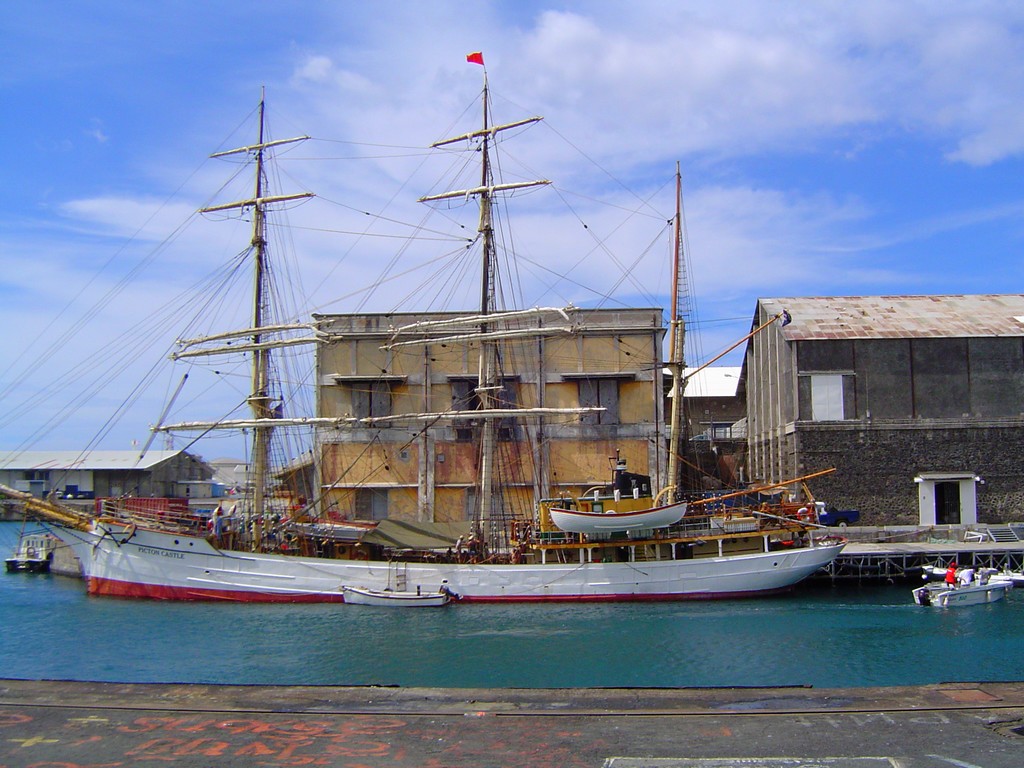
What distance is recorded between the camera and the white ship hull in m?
34.5

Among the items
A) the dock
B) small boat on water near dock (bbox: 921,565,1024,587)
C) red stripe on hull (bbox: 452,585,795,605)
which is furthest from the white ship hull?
small boat on water near dock (bbox: 921,565,1024,587)

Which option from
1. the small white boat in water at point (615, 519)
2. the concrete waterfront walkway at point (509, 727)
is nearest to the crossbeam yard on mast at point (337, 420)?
the small white boat in water at point (615, 519)

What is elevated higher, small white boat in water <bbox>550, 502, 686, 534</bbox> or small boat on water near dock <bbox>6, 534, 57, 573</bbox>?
small white boat in water <bbox>550, 502, 686, 534</bbox>

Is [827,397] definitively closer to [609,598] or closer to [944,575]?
[944,575]

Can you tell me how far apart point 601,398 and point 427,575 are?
48.2 feet

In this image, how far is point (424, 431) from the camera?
44.3 metres

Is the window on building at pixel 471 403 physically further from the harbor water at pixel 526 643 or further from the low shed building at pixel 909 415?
the low shed building at pixel 909 415

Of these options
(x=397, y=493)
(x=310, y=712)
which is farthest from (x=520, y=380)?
(x=310, y=712)

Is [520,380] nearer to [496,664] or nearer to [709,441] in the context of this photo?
[709,441]

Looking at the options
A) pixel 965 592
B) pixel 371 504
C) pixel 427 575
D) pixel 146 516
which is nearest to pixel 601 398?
pixel 371 504

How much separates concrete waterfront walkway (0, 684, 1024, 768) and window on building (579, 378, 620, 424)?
2904 centimetres

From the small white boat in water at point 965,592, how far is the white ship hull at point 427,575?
364 cm

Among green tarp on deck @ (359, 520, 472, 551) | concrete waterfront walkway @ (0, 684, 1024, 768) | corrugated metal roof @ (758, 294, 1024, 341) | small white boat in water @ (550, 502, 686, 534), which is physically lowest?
concrete waterfront walkway @ (0, 684, 1024, 768)

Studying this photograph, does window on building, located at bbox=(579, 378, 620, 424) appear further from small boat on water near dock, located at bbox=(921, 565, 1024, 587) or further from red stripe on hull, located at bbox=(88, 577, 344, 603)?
red stripe on hull, located at bbox=(88, 577, 344, 603)
